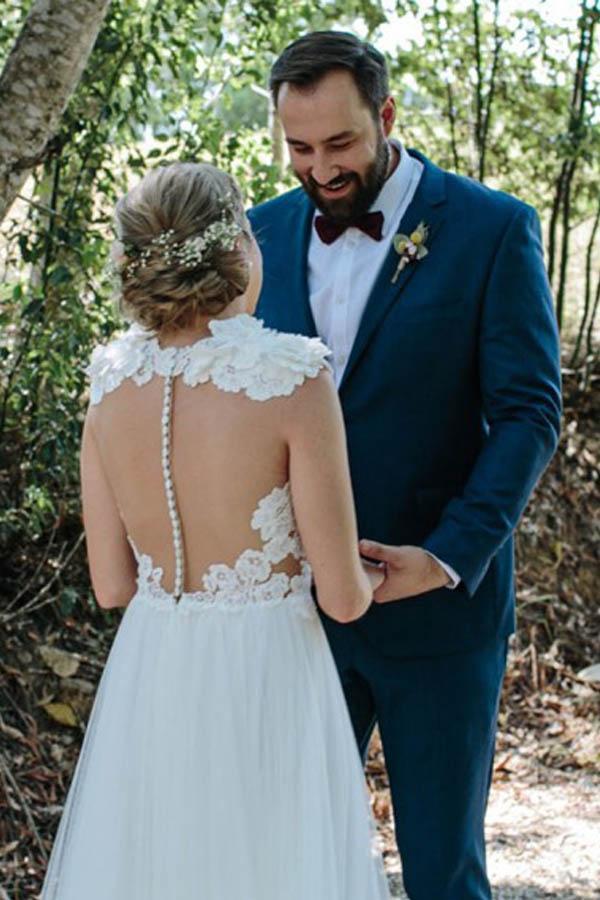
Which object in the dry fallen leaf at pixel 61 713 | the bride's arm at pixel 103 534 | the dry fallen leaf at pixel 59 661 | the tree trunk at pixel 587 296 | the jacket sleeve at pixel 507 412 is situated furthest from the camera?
the tree trunk at pixel 587 296

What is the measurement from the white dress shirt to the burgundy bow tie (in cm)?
1

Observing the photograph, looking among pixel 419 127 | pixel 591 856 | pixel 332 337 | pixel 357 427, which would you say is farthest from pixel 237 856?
pixel 419 127

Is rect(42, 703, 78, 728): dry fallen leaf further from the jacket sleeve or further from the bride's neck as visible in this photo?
the bride's neck

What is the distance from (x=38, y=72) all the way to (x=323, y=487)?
5.33ft

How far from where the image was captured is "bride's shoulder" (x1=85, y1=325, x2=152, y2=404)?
2430 millimetres

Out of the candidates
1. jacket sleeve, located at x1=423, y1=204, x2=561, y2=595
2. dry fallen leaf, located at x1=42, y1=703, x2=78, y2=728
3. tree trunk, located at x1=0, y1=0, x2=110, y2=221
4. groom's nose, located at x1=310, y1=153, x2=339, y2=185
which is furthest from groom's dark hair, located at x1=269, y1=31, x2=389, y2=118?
dry fallen leaf, located at x1=42, y1=703, x2=78, y2=728

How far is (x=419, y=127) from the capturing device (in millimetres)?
6688

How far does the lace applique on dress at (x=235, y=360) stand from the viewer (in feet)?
7.62

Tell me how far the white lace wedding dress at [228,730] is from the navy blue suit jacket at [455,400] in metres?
0.30

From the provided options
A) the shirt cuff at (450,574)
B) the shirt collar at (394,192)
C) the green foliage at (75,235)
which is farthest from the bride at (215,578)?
the green foliage at (75,235)

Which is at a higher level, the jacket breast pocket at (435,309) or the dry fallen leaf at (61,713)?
the jacket breast pocket at (435,309)

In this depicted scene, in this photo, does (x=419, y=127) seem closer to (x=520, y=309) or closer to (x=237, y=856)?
(x=520, y=309)

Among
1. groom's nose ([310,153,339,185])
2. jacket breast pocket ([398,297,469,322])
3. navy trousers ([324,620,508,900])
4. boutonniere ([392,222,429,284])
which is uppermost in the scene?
groom's nose ([310,153,339,185])

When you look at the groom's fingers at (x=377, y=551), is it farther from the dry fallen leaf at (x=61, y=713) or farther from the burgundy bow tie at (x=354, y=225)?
the dry fallen leaf at (x=61, y=713)
